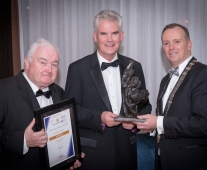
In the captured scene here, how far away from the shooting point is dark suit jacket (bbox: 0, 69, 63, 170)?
1919 mm

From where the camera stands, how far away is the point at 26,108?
1.99m

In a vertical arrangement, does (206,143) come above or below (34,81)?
below

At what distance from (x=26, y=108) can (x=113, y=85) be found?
2.66 ft

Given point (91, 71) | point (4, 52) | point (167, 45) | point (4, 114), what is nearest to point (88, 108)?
point (91, 71)

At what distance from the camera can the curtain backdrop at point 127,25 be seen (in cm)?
398

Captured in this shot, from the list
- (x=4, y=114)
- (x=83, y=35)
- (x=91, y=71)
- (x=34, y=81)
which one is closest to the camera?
(x=4, y=114)

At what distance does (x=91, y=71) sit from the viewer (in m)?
2.41

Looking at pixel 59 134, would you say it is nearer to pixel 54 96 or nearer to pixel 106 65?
pixel 54 96

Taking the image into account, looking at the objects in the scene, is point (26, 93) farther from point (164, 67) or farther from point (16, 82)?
point (164, 67)

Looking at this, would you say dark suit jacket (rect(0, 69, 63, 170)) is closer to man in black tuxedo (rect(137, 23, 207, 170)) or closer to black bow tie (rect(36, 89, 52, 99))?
black bow tie (rect(36, 89, 52, 99))

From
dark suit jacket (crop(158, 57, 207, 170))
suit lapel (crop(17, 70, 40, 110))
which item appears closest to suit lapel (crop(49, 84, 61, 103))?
suit lapel (crop(17, 70, 40, 110))

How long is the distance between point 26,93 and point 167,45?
136cm

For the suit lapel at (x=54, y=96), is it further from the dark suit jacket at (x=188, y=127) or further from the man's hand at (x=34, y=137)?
the dark suit jacket at (x=188, y=127)

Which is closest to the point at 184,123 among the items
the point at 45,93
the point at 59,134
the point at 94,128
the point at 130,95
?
the point at 130,95
